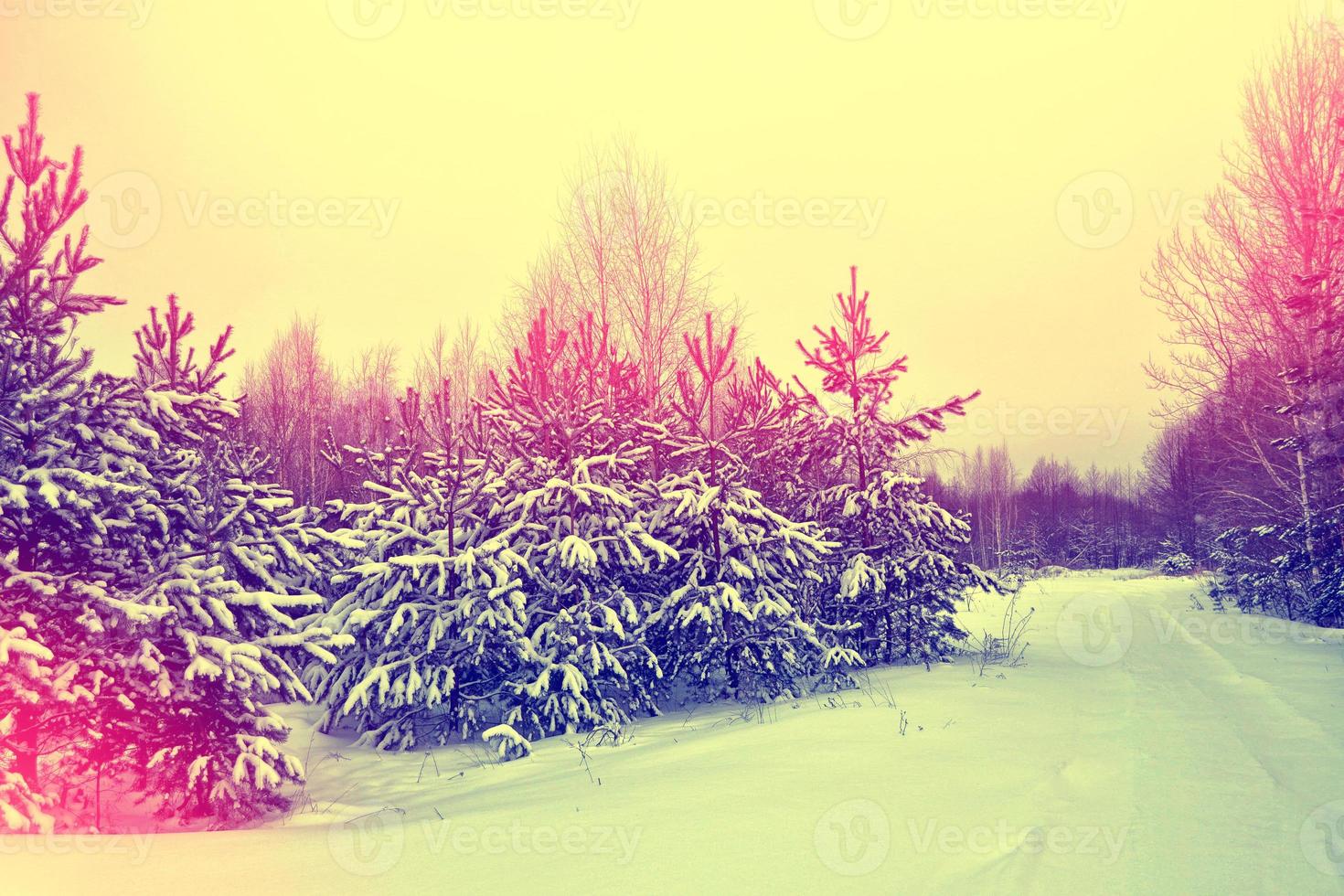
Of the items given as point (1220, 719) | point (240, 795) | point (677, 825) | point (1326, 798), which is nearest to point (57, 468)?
point (240, 795)

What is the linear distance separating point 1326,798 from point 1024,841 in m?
2.12

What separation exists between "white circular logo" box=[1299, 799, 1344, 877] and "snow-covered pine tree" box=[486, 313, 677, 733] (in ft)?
18.9

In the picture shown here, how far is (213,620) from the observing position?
5.75 m

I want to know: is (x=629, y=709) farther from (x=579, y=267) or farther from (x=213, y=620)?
(x=579, y=267)

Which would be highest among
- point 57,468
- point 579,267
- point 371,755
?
point 579,267

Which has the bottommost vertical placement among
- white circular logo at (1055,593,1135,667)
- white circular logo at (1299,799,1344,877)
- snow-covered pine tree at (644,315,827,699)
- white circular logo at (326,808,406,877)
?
white circular logo at (1055,593,1135,667)

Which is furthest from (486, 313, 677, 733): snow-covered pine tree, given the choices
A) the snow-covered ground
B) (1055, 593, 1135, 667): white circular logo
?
(1055, 593, 1135, 667): white circular logo

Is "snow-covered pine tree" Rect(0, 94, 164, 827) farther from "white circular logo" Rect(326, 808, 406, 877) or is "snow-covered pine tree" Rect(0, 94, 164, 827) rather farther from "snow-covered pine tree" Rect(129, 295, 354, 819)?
"white circular logo" Rect(326, 808, 406, 877)

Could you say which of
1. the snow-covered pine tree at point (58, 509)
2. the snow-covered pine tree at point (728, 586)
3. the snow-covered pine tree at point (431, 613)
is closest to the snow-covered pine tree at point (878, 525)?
the snow-covered pine tree at point (728, 586)

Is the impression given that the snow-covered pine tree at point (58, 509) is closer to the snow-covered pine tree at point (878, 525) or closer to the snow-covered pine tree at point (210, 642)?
the snow-covered pine tree at point (210, 642)

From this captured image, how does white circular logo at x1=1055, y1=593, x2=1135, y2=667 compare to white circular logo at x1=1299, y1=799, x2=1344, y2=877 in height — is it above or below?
below

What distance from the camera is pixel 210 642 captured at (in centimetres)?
552

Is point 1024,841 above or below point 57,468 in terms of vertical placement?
below

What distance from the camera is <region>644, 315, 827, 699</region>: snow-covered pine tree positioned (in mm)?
8750
